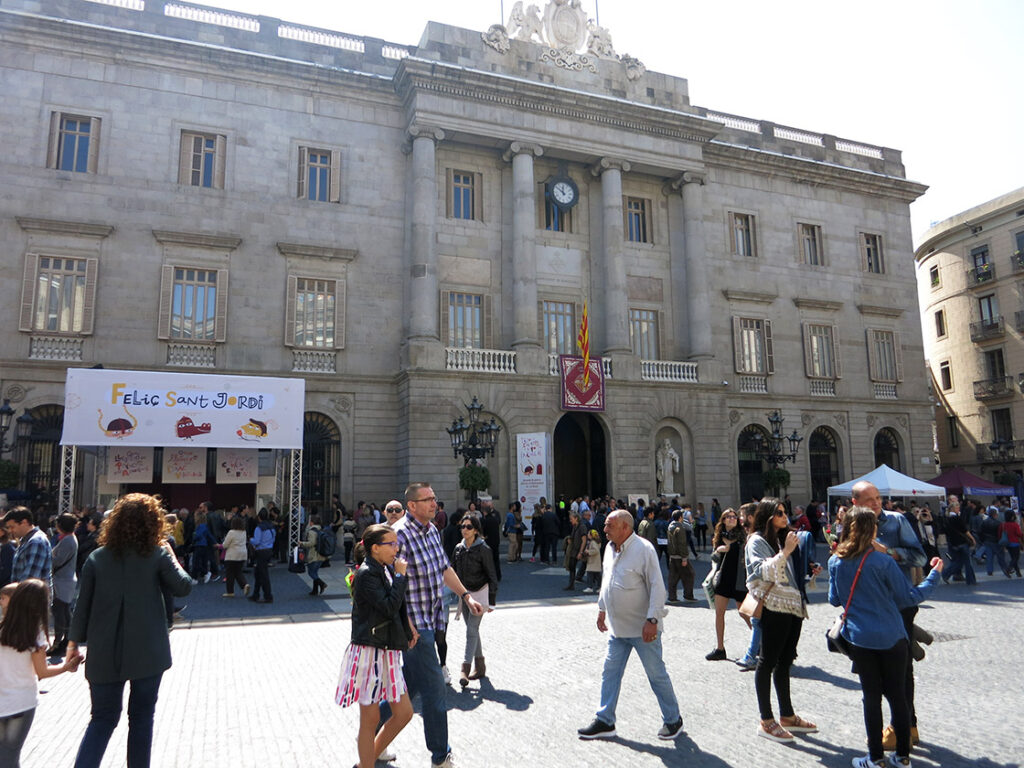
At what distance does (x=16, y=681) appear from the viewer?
4.34 meters

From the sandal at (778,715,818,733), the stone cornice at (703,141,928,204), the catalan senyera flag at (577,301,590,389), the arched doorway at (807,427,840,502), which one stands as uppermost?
the stone cornice at (703,141,928,204)

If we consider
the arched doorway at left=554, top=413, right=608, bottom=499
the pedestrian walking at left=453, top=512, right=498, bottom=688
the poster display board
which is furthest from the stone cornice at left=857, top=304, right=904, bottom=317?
the pedestrian walking at left=453, top=512, right=498, bottom=688

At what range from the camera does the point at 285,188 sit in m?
25.1

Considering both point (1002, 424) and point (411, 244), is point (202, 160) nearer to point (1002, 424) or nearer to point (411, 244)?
point (411, 244)

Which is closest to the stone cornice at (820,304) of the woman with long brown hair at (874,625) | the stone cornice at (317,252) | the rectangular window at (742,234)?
the rectangular window at (742,234)

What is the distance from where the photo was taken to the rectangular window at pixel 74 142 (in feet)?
74.7

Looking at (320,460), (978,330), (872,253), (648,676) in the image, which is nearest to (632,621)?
(648,676)

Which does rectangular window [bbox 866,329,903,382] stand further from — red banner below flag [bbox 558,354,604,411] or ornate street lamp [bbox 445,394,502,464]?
ornate street lamp [bbox 445,394,502,464]

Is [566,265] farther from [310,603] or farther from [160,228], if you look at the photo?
[310,603]

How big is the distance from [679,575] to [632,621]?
25.5 ft

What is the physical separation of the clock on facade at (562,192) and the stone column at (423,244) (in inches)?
184

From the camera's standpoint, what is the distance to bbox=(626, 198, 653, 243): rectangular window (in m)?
29.7

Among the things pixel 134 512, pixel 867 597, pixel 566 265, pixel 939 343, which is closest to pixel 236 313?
pixel 566 265

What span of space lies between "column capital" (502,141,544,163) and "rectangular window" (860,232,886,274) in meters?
17.0
